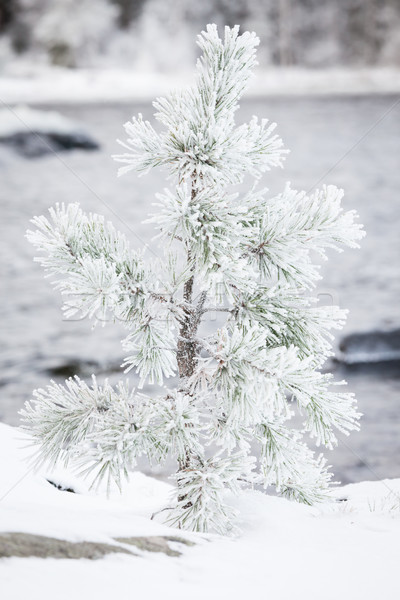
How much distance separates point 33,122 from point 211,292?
17.3m

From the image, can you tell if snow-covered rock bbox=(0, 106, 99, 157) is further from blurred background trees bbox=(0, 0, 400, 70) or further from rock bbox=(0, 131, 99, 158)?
blurred background trees bbox=(0, 0, 400, 70)

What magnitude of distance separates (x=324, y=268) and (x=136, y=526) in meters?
12.4

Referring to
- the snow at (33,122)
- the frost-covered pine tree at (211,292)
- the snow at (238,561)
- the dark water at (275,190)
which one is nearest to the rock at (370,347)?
the dark water at (275,190)

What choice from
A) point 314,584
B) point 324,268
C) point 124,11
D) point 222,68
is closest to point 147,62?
point 124,11

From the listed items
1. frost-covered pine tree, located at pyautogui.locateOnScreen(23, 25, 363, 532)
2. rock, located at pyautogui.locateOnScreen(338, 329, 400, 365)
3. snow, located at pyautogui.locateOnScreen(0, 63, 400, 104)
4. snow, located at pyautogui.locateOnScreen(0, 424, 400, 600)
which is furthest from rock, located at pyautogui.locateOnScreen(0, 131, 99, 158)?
snow, located at pyautogui.locateOnScreen(0, 424, 400, 600)

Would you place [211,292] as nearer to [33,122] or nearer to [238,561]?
[238,561]

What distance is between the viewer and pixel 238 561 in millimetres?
2014

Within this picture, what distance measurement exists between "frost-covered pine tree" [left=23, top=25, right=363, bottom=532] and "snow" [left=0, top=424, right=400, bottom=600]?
179 millimetres

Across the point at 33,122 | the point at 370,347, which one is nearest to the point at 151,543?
the point at 370,347

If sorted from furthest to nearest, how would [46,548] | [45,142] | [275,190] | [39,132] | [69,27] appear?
[45,142], [69,27], [39,132], [275,190], [46,548]

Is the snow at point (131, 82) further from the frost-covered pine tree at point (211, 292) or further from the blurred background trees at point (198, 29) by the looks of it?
the frost-covered pine tree at point (211, 292)

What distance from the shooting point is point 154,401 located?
8.36 feet

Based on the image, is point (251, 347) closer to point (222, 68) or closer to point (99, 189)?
point (222, 68)

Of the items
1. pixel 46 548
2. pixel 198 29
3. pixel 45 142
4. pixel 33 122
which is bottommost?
pixel 46 548
